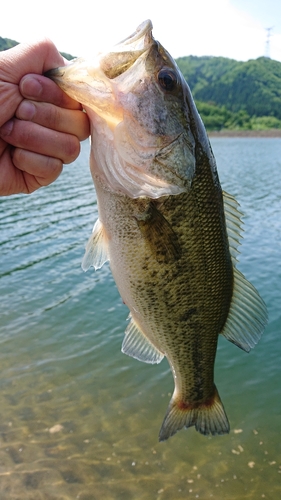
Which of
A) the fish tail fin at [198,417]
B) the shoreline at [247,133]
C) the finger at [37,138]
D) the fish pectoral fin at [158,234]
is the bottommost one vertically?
the shoreline at [247,133]

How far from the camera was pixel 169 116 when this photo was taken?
7.65ft

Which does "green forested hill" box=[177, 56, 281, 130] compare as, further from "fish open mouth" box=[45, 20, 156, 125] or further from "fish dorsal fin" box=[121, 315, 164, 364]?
"fish open mouth" box=[45, 20, 156, 125]

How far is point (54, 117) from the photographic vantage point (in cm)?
216

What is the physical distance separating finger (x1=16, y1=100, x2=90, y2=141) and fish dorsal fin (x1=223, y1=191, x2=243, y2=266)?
1040mm

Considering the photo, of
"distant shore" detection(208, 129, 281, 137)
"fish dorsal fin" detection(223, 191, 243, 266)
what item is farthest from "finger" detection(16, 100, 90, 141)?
"distant shore" detection(208, 129, 281, 137)

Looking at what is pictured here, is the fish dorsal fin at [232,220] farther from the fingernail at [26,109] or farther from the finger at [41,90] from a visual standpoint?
the fingernail at [26,109]

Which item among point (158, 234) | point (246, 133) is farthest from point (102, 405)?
point (246, 133)

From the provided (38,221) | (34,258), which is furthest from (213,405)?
(38,221)

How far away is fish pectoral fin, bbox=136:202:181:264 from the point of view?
2.41 metres

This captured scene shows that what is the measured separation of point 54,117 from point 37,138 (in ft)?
0.47

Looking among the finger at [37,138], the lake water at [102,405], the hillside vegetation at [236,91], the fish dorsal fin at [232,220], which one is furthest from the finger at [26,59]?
the hillside vegetation at [236,91]

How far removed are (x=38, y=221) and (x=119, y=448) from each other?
529 inches

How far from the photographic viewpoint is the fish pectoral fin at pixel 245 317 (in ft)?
9.66

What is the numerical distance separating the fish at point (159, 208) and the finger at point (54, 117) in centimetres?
8
